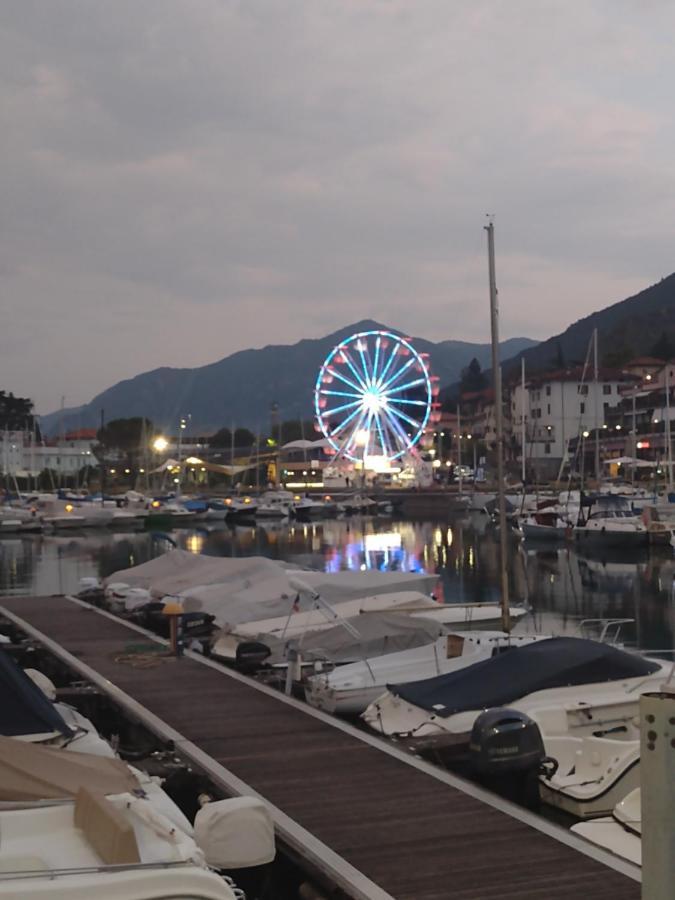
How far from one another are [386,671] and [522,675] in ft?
11.9

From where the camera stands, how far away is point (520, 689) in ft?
44.0

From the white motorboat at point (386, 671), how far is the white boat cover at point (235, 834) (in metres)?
8.21

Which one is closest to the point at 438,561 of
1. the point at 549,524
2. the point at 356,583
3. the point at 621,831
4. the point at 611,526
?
the point at 611,526

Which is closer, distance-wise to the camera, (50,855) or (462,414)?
(50,855)

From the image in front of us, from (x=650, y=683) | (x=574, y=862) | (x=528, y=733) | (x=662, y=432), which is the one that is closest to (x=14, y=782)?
(x=574, y=862)

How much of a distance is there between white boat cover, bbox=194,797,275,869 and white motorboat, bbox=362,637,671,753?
4.88 metres

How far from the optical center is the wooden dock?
8.14m

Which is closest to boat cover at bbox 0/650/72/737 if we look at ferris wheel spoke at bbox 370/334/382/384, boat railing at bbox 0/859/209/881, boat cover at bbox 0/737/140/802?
boat cover at bbox 0/737/140/802

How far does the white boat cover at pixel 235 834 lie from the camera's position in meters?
7.67

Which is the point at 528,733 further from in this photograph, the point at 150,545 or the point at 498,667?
the point at 150,545

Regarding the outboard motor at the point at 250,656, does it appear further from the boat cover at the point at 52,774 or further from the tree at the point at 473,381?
the tree at the point at 473,381

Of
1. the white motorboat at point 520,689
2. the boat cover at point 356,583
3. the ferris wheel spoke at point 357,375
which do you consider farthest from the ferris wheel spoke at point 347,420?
the white motorboat at point 520,689

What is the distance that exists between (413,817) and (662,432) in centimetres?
10722

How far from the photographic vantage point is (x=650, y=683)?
47.1 feet
